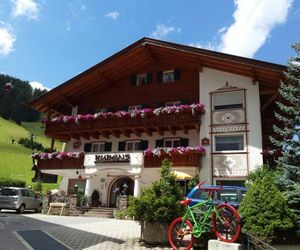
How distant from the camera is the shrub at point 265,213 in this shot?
9016mm

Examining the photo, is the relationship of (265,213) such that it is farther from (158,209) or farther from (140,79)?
(140,79)

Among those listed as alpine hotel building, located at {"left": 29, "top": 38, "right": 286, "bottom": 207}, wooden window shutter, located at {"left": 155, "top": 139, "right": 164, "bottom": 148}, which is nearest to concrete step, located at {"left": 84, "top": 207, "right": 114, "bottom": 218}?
alpine hotel building, located at {"left": 29, "top": 38, "right": 286, "bottom": 207}

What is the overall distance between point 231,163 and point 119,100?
10078mm

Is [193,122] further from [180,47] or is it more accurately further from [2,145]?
[2,145]

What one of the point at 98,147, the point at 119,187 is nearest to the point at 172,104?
the point at 98,147

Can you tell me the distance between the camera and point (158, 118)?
24.0 m

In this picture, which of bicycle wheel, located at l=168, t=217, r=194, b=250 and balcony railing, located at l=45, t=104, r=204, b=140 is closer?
bicycle wheel, located at l=168, t=217, r=194, b=250

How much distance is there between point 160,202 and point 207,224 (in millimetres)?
2050

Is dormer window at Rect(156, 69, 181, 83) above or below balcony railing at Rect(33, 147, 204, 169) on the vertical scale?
above

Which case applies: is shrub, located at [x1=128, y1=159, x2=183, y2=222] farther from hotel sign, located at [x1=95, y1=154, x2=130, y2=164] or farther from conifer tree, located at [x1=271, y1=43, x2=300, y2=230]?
hotel sign, located at [x1=95, y1=154, x2=130, y2=164]

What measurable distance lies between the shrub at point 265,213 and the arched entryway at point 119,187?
16823 millimetres

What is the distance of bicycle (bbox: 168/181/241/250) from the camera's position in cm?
840

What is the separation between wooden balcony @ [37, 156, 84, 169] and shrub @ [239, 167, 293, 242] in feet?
58.6

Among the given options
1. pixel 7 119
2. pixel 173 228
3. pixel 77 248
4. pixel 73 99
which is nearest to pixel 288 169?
pixel 173 228
